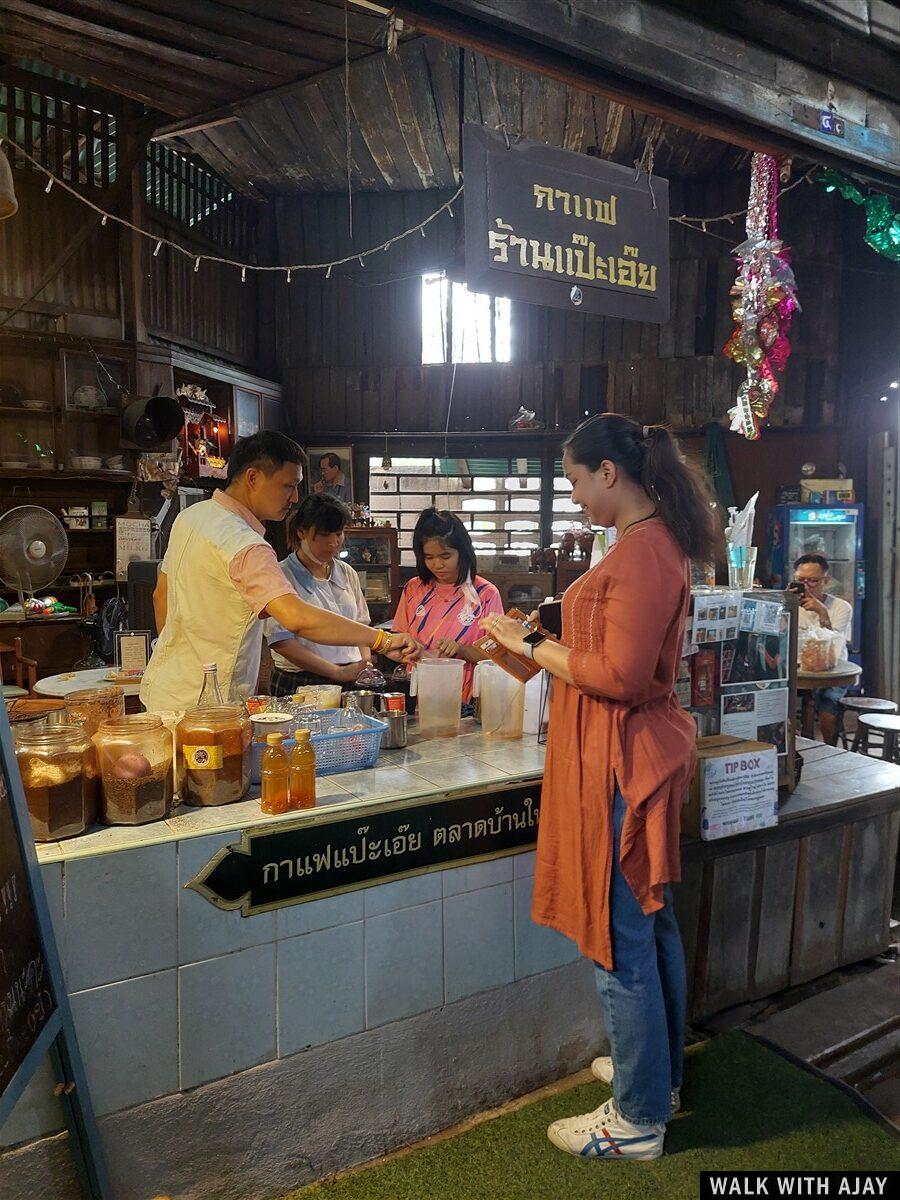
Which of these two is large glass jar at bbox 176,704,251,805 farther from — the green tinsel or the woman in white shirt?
the green tinsel

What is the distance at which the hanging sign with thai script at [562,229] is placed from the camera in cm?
254

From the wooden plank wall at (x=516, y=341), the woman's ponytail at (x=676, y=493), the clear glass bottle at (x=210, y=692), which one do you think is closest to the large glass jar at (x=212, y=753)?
the clear glass bottle at (x=210, y=692)

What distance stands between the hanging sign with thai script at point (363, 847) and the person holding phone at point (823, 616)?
4.11 m

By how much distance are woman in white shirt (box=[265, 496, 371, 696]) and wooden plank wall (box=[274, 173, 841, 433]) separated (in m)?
6.95

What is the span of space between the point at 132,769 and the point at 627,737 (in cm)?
118

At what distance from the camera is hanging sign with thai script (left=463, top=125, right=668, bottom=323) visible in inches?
100

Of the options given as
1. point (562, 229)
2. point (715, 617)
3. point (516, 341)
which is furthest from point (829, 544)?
point (562, 229)

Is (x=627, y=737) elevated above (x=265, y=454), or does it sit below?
below

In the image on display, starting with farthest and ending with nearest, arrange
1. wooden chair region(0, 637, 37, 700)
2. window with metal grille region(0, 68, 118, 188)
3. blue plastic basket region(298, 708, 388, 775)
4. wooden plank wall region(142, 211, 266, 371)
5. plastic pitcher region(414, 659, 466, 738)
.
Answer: wooden plank wall region(142, 211, 266, 371) → window with metal grille region(0, 68, 118, 188) → wooden chair region(0, 637, 37, 700) → plastic pitcher region(414, 659, 466, 738) → blue plastic basket region(298, 708, 388, 775)

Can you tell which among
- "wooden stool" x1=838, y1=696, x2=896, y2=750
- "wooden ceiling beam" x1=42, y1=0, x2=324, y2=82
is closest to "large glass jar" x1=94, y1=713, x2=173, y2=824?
Result: "wooden stool" x1=838, y1=696, x2=896, y2=750

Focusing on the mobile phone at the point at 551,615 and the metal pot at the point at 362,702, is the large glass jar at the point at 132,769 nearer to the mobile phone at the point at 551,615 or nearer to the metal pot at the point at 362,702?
the metal pot at the point at 362,702

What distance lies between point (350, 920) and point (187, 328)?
26.4 feet

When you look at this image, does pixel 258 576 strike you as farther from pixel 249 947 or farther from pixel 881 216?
pixel 881 216

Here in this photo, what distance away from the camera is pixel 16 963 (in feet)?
4.66
